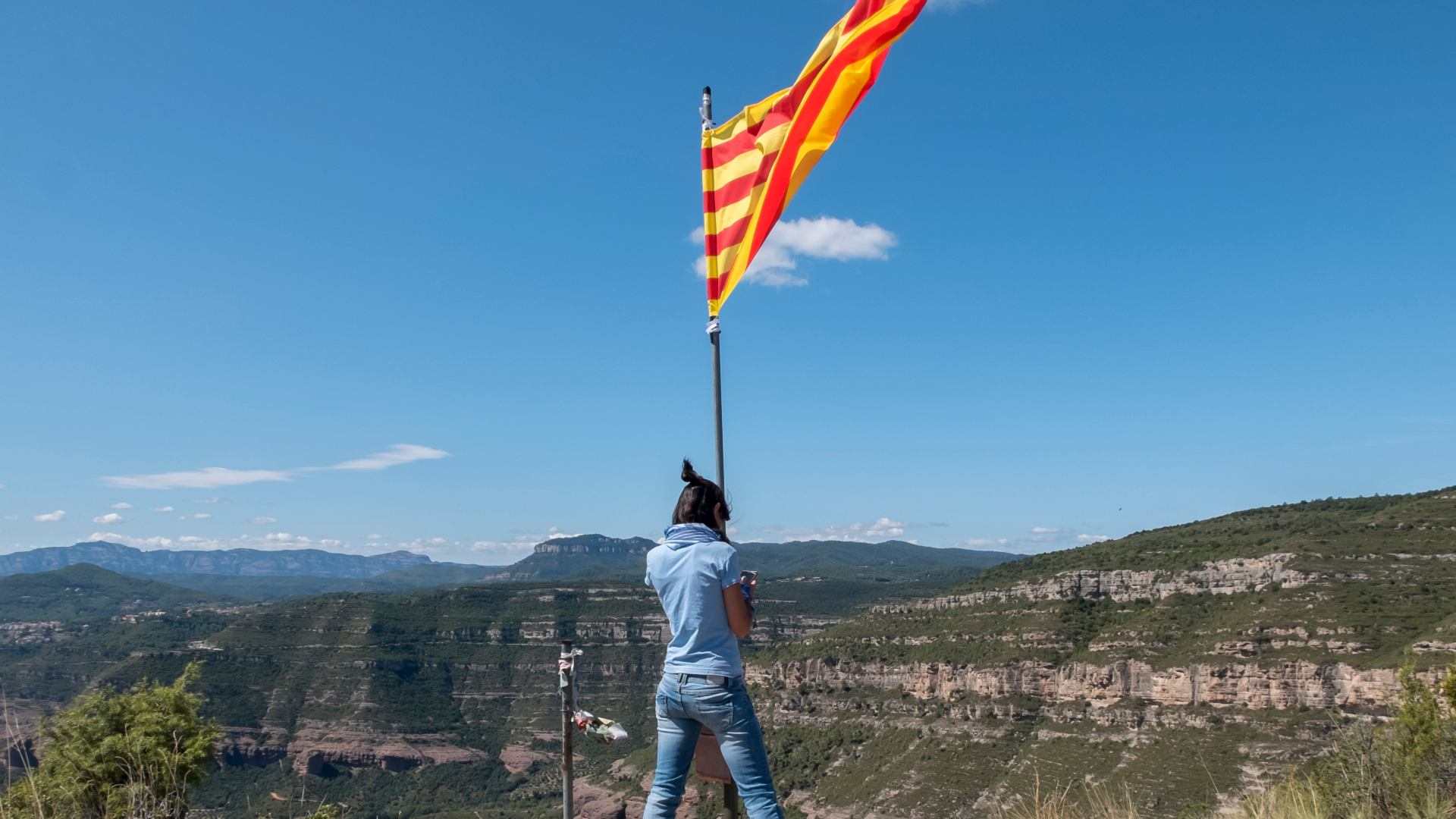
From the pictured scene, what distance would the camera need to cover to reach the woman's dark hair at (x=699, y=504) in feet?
17.2

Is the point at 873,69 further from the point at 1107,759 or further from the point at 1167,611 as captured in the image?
the point at 1167,611

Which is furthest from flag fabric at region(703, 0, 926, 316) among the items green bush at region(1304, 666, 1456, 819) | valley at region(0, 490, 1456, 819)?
green bush at region(1304, 666, 1456, 819)

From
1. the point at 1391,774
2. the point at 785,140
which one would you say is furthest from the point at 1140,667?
the point at 785,140

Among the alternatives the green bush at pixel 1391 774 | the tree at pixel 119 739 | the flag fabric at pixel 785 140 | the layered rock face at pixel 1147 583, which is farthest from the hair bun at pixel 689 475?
the layered rock face at pixel 1147 583

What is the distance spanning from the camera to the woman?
4918 mm

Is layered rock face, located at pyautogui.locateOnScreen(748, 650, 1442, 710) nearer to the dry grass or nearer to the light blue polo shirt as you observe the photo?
the dry grass

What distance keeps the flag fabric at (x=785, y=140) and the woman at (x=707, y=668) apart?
9.69 ft

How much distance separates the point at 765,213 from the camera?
7742 millimetres

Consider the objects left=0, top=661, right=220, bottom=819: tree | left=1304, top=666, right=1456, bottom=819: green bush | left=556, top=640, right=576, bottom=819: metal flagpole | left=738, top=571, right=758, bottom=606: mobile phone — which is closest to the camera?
left=738, top=571, right=758, bottom=606: mobile phone

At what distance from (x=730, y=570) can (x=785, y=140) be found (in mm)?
4256

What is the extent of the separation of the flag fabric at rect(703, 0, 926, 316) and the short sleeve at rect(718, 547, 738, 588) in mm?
2968

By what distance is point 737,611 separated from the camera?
194 inches

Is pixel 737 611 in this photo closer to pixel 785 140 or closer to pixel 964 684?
pixel 785 140

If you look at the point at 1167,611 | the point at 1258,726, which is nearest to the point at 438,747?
the point at 1167,611
